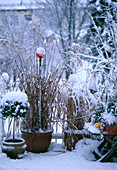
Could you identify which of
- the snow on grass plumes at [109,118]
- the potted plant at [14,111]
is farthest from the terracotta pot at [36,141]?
the snow on grass plumes at [109,118]

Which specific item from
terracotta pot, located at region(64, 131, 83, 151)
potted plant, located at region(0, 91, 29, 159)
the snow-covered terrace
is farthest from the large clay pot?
the snow-covered terrace

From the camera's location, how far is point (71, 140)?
2617 millimetres

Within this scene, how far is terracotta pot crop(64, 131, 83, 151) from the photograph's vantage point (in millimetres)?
2623

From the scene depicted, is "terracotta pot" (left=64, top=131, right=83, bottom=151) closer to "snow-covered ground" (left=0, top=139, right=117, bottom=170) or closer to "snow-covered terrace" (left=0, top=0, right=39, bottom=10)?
"snow-covered ground" (left=0, top=139, right=117, bottom=170)

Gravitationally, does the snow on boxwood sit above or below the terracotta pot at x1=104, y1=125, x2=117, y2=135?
above

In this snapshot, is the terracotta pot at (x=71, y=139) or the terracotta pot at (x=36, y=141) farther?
the terracotta pot at (x=71, y=139)

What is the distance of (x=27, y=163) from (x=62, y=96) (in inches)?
34.4

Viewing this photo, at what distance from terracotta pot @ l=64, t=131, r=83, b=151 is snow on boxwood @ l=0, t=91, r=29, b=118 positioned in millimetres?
690

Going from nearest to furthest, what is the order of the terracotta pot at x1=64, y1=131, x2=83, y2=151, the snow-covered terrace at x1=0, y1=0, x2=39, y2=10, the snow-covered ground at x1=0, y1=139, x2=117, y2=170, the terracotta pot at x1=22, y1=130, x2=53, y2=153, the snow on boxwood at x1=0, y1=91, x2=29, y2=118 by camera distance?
1. the snow-covered ground at x1=0, y1=139, x2=117, y2=170
2. the snow on boxwood at x1=0, y1=91, x2=29, y2=118
3. the terracotta pot at x1=22, y1=130, x2=53, y2=153
4. the terracotta pot at x1=64, y1=131, x2=83, y2=151
5. the snow-covered terrace at x1=0, y1=0, x2=39, y2=10

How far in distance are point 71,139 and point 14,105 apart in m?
0.82

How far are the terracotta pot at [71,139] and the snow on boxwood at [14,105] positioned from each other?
0.69m

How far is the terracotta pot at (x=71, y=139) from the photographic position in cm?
262

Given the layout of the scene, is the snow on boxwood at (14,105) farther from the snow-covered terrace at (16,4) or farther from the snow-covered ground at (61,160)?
the snow-covered terrace at (16,4)

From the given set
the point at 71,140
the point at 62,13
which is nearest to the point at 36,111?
the point at 71,140
